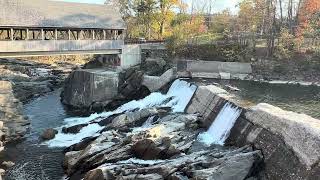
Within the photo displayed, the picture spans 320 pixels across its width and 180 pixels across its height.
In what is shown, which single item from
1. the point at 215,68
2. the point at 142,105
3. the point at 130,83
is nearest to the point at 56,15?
the point at 130,83

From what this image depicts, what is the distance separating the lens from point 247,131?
2134 cm

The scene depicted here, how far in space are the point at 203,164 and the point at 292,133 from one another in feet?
14.2

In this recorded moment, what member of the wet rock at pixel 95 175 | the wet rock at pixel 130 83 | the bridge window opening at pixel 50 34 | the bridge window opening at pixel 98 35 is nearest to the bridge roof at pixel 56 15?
the bridge window opening at pixel 98 35

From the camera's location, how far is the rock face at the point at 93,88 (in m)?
36.8

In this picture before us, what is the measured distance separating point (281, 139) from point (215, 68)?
2396cm

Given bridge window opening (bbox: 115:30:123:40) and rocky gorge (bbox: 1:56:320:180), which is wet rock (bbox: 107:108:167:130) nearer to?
rocky gorge (bbox: 1:56:320:180)

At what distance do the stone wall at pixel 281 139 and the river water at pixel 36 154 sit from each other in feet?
34.5

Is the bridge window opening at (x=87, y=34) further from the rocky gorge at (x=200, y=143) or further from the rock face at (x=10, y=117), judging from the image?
the rocky gorge at (x=200, y=143)

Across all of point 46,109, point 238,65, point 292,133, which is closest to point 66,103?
point 46,109

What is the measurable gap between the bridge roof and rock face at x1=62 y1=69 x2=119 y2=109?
16.9ft

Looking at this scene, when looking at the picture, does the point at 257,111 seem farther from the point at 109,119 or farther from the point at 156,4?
the point at 156,4

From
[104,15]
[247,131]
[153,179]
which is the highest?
[104,15]

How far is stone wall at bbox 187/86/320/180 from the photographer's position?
1639cm

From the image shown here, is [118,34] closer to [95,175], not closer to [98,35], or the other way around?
[98,35]
